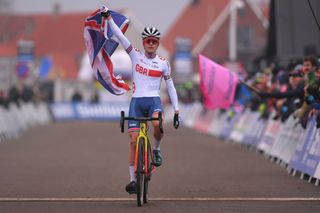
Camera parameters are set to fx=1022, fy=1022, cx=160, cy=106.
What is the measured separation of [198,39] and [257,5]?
686cm

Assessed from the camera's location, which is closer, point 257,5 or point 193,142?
point 193,142

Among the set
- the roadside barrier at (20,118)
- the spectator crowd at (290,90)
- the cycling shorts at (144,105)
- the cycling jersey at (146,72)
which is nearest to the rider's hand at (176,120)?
the cycling jersey at (146,72)

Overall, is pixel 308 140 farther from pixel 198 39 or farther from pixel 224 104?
pixel 198 39

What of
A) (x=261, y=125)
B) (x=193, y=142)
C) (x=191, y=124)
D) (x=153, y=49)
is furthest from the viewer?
(x=191, y=124)

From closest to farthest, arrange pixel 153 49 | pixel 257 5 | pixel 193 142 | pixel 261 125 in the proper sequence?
pixel 153 49
pixel 261 125
pixel 193 142
pixel 257 5

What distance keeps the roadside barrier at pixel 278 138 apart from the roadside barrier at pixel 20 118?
6962 millimetres

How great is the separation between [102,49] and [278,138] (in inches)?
297

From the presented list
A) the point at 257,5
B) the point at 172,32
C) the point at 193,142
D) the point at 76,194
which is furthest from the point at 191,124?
the point at 172,32

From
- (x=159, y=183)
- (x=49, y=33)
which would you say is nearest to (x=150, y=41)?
(x=159, y=183)

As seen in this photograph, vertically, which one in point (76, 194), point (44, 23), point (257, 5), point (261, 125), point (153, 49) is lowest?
point (44, 23)

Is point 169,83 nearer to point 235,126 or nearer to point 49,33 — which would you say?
point 235,126

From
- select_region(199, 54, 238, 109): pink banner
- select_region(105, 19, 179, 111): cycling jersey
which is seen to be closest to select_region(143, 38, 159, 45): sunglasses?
select_region(105, 19, 179, 111): cycling jersey

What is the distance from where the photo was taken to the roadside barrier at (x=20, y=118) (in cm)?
3258

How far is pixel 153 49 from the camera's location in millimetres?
13555
